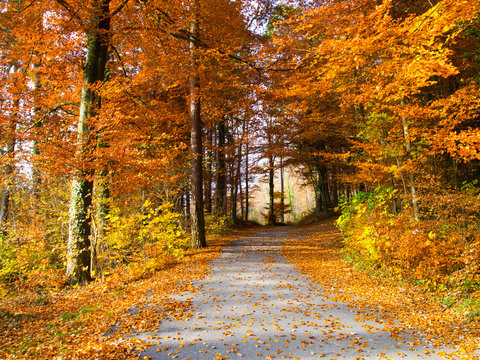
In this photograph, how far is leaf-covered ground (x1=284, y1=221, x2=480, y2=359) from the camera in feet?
12.8

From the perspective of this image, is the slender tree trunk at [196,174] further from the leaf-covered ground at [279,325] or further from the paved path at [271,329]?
the paved path at [271,329]

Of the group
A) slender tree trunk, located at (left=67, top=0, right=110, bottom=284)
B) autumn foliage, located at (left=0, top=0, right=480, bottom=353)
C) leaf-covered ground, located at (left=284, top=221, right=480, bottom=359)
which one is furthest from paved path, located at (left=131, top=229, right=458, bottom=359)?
slender tree trunk, located at (left=67, top=0, right=110, bottom=284)

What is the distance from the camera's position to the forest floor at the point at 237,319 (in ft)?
11.6

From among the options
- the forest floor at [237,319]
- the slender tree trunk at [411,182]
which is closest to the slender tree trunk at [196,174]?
the forest floor at [237,319]

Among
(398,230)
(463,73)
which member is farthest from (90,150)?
(463,73)

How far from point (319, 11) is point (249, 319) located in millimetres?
7228

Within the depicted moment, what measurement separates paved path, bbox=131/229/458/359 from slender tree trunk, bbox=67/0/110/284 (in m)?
3.00

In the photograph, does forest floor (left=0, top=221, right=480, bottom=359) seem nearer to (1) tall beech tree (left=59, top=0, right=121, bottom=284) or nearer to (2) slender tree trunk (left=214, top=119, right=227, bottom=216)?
(1) tall beech tree (left=59, top=0, right=121, bottom=284)

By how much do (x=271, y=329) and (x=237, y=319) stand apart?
59cm

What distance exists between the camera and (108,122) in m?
6.60

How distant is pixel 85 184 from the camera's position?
23.2ft

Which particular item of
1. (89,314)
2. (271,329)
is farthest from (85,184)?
(271,329)

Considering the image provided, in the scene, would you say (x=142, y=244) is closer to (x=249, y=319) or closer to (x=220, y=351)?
(x=249, y=319)

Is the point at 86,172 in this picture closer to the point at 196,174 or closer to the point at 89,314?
the point at 89,314
